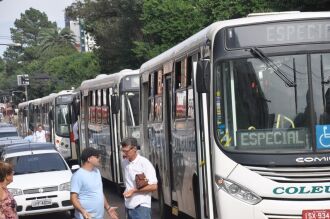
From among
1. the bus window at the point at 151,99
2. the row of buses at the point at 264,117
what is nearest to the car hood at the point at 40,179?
the bus window at the point at 151,99

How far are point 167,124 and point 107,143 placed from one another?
7298 millimetres

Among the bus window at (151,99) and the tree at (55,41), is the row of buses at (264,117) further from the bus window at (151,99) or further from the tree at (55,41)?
the tree at (55,41)

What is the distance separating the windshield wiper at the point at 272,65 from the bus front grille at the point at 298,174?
3.36 feet

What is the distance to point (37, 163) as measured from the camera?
1761cm

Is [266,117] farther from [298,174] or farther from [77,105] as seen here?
[77,105]

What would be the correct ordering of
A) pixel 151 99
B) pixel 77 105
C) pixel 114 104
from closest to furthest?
1. pixel 151 99
2. pixel 114 104
3. pixel 77 105

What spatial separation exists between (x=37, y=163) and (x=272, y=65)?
9.31 metres

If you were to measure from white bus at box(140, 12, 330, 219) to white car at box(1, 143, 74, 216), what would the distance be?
6781mm

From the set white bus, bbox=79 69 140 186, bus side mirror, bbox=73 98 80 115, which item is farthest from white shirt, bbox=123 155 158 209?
bus side mirror, bbox=73 98 80 115

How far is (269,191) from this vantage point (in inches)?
355

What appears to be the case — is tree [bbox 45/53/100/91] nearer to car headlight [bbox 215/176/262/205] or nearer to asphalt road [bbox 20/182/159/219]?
asphalt road [bbox 20/182/159/219]

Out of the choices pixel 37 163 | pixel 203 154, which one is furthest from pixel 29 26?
pixel 203 154

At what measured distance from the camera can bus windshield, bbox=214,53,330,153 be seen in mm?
9258

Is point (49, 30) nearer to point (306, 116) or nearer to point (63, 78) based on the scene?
point (63, 78)
